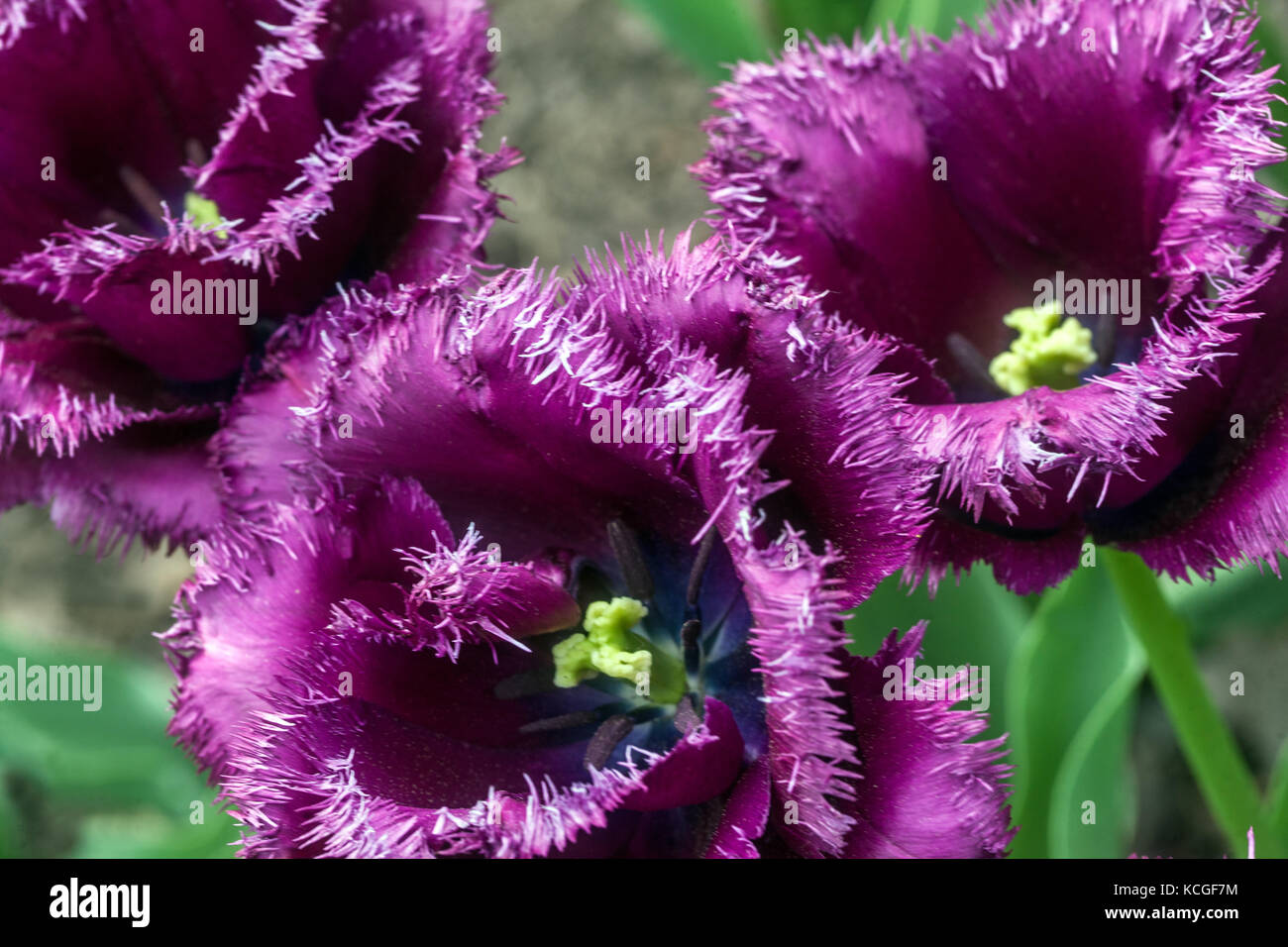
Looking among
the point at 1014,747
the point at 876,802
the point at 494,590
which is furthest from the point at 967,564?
the point at 1014,747

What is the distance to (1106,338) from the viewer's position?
1077 millimetres

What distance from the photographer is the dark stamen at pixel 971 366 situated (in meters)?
1.05

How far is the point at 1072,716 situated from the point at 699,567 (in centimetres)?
58

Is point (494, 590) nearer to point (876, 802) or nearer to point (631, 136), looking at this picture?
point (876, 802)

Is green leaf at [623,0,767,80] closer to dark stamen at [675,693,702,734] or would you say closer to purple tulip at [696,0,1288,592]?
purple tulip at [696,0,1288,592]

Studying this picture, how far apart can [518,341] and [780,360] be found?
5.5 inches

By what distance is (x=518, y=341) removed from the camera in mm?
764

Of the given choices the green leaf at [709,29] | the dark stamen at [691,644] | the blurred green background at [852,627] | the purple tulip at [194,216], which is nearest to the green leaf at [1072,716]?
the blurred green background at [852,627]

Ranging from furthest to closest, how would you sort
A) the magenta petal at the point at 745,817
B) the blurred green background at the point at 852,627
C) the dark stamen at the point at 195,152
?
the blurred green background at the point at 852,627
the dark stamen at the point at 195,152
the magenta petal at the point at 745,817

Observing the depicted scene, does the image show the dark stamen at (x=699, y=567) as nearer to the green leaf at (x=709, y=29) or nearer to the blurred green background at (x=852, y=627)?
the blurred green background at (x=852, y=627)

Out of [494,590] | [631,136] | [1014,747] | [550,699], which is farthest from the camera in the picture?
[631,136]

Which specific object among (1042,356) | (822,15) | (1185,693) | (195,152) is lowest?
(1185,693)
